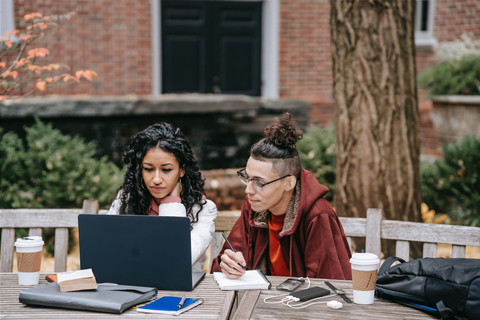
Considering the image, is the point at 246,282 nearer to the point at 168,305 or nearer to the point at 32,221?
the point at 168,305

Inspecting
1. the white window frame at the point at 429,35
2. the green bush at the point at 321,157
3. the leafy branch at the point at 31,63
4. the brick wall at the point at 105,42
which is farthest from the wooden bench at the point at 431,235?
the white window frame at the point at 429,35

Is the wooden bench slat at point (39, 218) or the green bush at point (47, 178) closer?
the wooden bench slat at point (39, 218)

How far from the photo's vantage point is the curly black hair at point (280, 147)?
9.18 ft

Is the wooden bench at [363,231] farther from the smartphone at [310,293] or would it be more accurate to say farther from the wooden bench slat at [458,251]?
the smartphone at [310,293]

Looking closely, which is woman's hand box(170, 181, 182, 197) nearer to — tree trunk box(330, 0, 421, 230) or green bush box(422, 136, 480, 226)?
tree trunk box(330, 0, 421, 230)

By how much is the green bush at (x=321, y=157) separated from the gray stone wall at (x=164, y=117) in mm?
551

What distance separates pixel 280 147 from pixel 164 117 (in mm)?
5222

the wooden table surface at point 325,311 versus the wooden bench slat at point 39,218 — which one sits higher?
the wooden bench slat at point 39,218

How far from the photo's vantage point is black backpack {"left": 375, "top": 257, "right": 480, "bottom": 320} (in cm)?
202

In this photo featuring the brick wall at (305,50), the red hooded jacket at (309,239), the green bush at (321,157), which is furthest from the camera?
the brick wall at (305,50)

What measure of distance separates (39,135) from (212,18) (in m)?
4.85

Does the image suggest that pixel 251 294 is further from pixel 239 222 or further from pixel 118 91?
pixel 118 91

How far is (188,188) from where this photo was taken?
301 cm

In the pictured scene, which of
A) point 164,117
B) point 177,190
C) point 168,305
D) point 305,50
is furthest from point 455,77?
point 168,305
